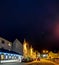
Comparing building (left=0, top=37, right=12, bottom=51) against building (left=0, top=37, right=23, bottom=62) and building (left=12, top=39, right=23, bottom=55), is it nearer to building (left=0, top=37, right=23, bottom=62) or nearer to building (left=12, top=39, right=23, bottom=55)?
building (left=0, top=37, right=23, bottom=62)

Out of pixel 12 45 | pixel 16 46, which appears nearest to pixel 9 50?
pixel 12 45

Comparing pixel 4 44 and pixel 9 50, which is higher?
pixel 4 44

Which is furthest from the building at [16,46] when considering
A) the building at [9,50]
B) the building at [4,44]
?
the building at [4,44]

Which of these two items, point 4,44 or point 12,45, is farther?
point 12,45

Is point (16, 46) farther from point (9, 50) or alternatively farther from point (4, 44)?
point (4, 44)

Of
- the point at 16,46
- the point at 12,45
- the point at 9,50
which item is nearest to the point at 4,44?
the point at 9,50

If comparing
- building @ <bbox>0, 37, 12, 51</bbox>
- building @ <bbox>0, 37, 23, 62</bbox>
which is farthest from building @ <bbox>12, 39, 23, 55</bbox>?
building @ <bbox>0, 37, 12, 51</bbox>

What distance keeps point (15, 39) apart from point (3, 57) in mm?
39682

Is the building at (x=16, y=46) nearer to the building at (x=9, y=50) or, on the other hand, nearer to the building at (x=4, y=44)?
the building at (x=9, y=50)

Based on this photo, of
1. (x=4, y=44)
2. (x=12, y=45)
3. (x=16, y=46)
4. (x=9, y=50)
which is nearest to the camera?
(x=4, y=44)

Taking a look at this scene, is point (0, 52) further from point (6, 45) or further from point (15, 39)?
point (15, 39)

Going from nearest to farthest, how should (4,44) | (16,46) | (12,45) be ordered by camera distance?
(4,44) → (12,45) → (16,46)

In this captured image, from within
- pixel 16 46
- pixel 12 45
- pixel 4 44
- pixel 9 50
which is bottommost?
pixel 9 50

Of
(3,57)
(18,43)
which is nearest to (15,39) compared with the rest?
(18,43)
